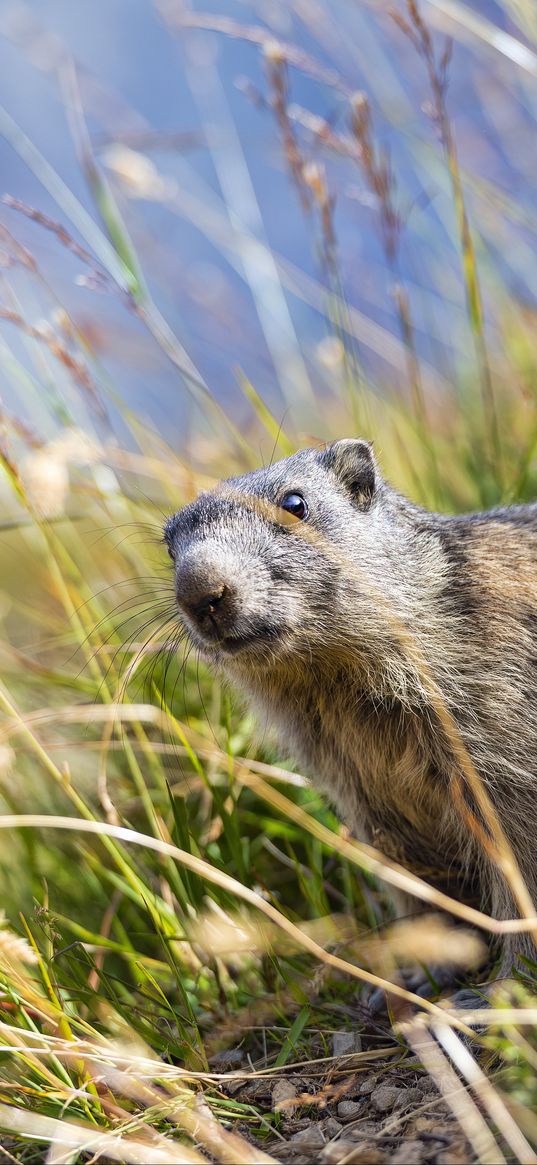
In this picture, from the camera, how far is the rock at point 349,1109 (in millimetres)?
2914

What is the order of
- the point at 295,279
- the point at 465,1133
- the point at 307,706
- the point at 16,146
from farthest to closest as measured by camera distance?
1. the point at 295,279
2. the point at 16,146
3. the point at 307,706
4. the point at 465,1133

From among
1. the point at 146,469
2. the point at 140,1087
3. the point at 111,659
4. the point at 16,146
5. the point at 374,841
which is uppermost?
the point at 16,146

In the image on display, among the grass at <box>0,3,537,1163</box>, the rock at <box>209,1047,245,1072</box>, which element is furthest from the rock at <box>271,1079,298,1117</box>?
the rock at <box>209,1047,245,1072</box>

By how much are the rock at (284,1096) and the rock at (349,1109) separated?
14 cm

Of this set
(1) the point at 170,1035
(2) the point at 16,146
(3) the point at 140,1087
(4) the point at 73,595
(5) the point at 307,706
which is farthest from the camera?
(2) the point at 16,146

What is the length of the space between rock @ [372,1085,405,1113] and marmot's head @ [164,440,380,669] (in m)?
1.35

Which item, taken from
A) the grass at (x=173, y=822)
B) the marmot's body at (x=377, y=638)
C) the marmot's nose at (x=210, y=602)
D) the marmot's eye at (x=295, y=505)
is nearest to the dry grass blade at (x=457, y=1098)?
the grass at (x=173, y=822)

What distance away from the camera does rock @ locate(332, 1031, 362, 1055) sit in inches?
129

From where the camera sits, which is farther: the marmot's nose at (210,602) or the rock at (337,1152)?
the marmot's nose at (210,602)

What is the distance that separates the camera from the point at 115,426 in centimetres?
524

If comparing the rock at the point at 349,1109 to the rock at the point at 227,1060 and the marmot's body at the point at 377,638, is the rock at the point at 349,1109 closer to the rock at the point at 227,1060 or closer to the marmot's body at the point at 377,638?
the rock at the point at 227,1060

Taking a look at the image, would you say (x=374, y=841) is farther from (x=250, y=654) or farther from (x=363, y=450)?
(x=363, y=450)

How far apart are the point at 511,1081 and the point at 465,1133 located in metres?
0.21

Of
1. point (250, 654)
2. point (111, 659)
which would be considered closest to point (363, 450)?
point (250, 654)
